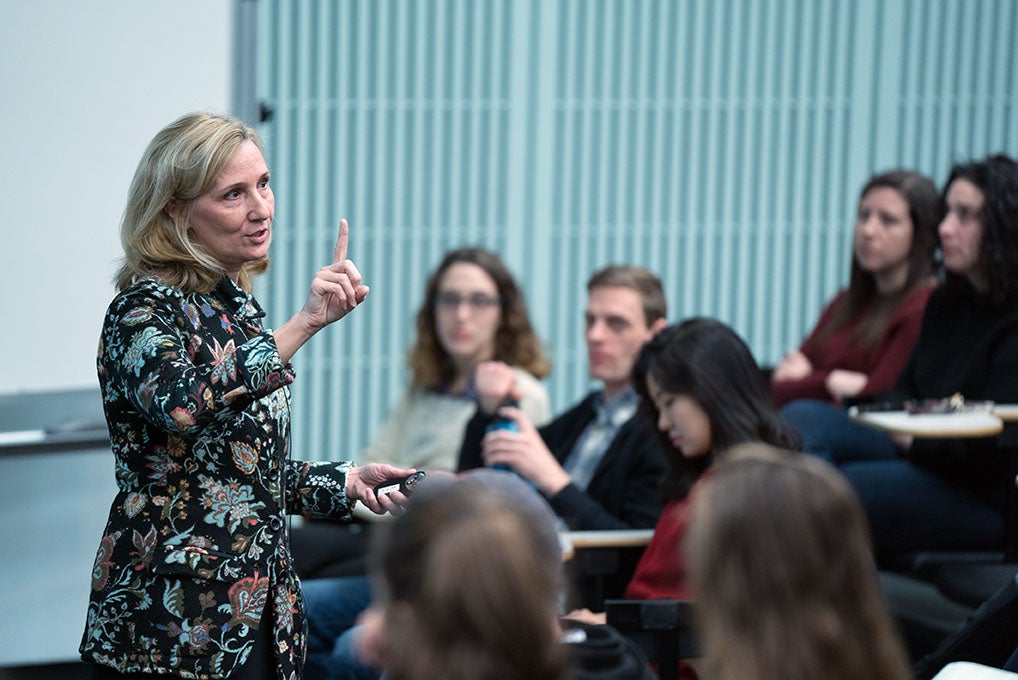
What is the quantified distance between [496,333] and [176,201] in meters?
2.04

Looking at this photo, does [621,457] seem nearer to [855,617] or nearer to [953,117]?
[855,617]

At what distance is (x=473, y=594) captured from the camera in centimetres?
113

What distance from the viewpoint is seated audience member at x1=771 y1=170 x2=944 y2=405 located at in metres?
3.87

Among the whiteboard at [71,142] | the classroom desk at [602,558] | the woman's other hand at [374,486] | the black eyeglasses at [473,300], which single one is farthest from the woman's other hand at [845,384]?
the woman's other hand at [374,486]

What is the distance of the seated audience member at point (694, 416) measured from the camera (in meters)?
2.64

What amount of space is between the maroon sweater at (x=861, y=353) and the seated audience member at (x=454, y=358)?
78 cm

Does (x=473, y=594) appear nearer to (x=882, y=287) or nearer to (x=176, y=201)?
(x=176, y=201)

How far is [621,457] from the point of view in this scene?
321cm

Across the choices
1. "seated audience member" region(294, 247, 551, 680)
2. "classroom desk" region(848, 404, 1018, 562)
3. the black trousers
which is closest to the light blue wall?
"seated audience member" region(294, 247, 551, 680)

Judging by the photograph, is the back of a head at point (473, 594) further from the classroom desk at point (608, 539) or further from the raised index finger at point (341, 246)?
the classroom desk at point (608, 539)

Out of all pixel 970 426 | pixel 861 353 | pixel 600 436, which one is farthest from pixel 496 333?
pixel 970 426

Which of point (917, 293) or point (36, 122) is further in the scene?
point (917, 293)

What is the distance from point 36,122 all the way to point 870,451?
7.63 feet

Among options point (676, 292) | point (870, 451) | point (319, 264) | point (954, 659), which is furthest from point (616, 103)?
point (954, 659)
